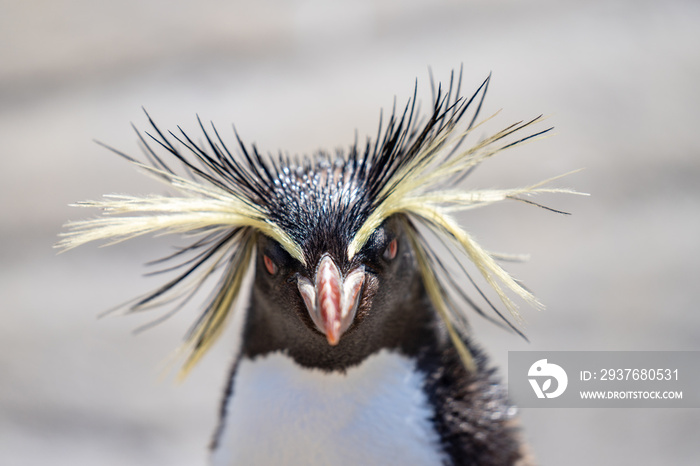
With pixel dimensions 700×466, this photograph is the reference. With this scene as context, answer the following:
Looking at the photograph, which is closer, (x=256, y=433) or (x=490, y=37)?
(x=256, y=433)

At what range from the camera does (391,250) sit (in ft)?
3.25

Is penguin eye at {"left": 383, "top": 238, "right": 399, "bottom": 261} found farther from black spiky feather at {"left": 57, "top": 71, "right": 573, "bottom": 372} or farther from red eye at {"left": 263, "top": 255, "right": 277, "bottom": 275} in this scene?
red eye at {"left": 263, "top": 255, "right": 277, "bottom": 275}

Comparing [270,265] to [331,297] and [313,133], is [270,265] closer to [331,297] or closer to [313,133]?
[331,297]

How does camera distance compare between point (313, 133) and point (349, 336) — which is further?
point (313, 133)

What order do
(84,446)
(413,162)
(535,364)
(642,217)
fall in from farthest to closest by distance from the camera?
1. (642,217)
2. (84,446)
3. (535,364)
4. (413,162)

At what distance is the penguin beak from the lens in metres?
0.84

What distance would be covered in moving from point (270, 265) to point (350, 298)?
0.18m

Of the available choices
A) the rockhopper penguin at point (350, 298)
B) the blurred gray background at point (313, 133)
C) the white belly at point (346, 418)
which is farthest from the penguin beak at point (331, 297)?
the blurred gray background at point (313, 133)

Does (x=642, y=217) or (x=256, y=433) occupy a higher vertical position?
(x=642, y=217)

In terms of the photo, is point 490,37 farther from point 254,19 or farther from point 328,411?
point 328,411

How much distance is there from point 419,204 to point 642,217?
1.77m

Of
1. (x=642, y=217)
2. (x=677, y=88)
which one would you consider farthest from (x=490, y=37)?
(x=642, y=217)

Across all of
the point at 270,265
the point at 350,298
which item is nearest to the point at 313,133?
the point at 270,265

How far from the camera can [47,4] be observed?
8.39 feet
